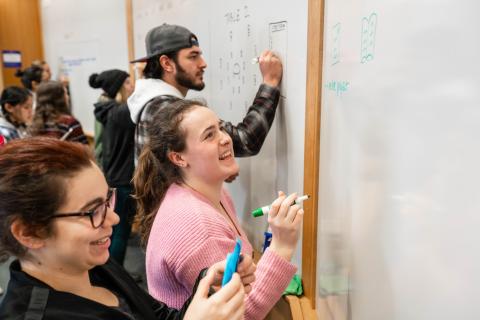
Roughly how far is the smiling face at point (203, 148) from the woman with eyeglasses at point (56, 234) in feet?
1.31

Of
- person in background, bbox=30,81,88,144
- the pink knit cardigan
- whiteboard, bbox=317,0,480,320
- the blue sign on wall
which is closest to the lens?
whiteboard, bbox=317,0,480,320

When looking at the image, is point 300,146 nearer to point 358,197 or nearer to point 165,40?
point 358,197

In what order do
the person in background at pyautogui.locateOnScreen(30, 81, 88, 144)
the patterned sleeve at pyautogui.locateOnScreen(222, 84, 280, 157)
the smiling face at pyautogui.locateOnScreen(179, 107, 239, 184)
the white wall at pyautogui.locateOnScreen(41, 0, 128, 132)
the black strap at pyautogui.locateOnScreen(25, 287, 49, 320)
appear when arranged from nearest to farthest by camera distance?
the black strap at pyautogui.locateOnScreen(25, 287, 49, 320), the smiling face at pyautogui.locateOnScreen(179, 107, 239, 184), the patterned sleeve at pyautogui.locateOnScreen(222, 84, 280, 157), the person in background at pyautogui.locateOnScreen(30, 81, 88, 144), the white wall at pyautogui.locateOnScreen(41, 0, 128, 132)

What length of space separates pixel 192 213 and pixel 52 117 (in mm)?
1922

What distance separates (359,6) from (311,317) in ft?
2.79

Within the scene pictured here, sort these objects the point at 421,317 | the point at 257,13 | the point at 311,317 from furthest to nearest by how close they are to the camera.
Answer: the point at 257,13 → the point at 311,317 → the point at 421,317

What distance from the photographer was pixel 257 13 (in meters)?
1.43

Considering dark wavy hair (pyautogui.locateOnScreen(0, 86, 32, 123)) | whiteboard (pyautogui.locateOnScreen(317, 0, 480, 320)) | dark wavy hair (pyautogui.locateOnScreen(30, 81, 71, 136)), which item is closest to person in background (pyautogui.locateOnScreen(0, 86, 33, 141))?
dark wavy hair (pyautogui.locateOnScreen(0, 86, 32, 123))

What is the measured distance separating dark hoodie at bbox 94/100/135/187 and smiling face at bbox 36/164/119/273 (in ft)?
4.99

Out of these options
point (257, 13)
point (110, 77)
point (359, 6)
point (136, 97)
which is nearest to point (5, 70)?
point (110, 77)

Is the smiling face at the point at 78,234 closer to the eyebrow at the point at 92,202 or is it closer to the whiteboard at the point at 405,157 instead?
the eyebrow at the point at 92,202

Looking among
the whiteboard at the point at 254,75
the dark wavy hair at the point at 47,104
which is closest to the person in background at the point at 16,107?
the dark wavy hair at the point at 47,104

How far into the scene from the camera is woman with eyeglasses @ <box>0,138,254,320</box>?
0.64 metres

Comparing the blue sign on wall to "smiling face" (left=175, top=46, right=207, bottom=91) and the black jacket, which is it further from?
the black jacket
